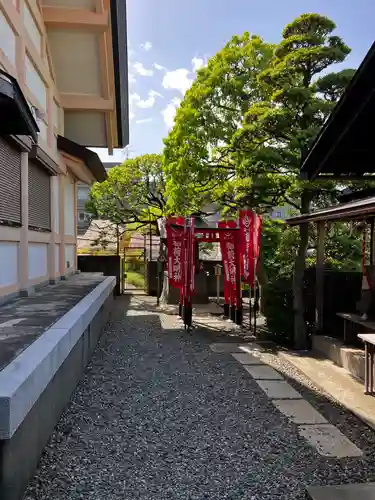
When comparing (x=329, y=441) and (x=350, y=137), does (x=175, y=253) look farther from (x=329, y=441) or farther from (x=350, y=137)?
(x=329, y=441)

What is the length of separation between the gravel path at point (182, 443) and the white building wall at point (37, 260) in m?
2.27

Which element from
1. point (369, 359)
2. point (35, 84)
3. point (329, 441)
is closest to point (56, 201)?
point (35, 84)

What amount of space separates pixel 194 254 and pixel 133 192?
9.12 metres

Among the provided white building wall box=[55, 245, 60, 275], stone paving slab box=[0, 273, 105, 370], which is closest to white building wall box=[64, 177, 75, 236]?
white building wall box=[55, 245, 60, 275]

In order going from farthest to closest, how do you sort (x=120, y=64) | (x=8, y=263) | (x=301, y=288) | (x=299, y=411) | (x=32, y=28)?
(x=120, y=64), (x=301, y=288), (x=32, y=28), (x=8, y=263), (x=299, y=411)

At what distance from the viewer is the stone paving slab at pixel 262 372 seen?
262 inches

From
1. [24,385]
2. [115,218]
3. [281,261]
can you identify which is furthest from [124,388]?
[115,218]

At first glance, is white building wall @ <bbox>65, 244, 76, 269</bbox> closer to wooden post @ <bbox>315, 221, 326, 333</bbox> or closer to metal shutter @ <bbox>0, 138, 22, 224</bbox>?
metal shutter @ <bbox>0, 138, 22, 224</bbox>

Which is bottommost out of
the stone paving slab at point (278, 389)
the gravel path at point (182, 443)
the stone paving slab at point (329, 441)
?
the stone paving slab at point (278, 389)

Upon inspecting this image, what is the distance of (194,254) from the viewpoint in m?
10.9

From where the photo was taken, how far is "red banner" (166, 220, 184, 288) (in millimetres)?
11047

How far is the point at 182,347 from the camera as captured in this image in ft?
28.7

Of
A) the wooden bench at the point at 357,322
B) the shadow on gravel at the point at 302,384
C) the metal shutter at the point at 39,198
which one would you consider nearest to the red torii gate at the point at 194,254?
the shadow on gravel at the point at 302,384

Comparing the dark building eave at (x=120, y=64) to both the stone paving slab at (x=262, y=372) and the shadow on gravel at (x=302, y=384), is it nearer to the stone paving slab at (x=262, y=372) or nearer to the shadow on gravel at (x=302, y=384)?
the shadow on gravel at (x=302, y=384)
